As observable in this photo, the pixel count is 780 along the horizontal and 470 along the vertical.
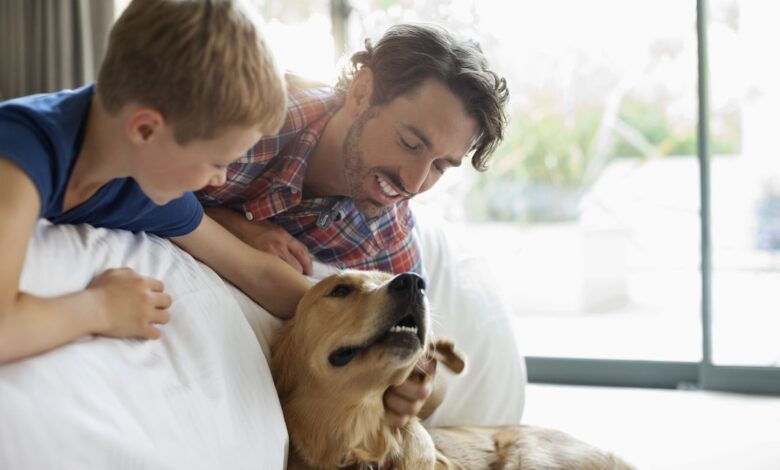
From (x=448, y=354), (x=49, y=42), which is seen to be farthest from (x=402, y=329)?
(x=49, y=42)

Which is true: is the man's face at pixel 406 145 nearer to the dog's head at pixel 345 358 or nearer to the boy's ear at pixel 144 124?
the dog's head at pixel 345 358

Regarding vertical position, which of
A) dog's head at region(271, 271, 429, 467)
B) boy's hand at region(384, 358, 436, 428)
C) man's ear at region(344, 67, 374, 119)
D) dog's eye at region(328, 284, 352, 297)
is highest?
man's ear at region(344, 67, 374, 119)

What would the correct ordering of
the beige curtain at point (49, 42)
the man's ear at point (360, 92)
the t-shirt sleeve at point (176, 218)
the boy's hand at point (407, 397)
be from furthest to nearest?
the beige curtain at point (49, 42), the man's ear at point (360, 92), the boy's hand at point (407, 397), the t-shirt sleeve at point (176, 218)

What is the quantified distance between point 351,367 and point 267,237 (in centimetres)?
38

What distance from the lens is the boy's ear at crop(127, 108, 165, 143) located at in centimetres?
113

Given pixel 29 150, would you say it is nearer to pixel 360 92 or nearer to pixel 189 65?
pixel 189 65

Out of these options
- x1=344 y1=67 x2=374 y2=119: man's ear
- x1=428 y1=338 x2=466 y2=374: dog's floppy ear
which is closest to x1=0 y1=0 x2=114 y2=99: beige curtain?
x1=344 y1=67 x2=374 y2=119: man's ear

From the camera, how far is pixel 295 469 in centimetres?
157

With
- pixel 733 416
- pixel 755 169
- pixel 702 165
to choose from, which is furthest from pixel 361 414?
pixel 755 169

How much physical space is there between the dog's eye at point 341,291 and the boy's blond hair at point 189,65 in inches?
20.6

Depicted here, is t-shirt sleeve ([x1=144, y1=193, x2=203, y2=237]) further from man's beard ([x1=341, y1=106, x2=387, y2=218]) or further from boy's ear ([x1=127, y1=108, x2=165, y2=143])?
man's beard ([x1=341, y1=106, x2=387, y2=218])

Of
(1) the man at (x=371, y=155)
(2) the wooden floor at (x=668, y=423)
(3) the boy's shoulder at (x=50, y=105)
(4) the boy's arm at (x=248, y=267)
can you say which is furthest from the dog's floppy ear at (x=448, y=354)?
(3) the boy's shoulder at (x=50, y=105)

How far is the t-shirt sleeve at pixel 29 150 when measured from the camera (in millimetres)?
1063

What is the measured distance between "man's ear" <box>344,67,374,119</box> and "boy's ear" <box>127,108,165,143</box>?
0.84 metres
